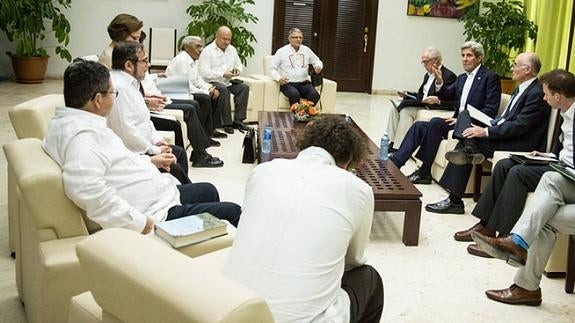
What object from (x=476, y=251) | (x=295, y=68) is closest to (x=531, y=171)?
(x=476, y=251)

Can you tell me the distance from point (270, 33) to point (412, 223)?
755 centimetres

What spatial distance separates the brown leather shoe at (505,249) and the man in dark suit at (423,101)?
3081 millimetres

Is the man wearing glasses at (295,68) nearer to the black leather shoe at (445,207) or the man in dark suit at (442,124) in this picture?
the man in dark suit at (442,124)

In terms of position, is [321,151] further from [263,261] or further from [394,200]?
[394,200]

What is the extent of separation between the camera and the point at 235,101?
7988mm

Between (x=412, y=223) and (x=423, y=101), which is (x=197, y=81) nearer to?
(x=423, y=101)

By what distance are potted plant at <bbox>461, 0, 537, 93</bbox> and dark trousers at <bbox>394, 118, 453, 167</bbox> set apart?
373 centimetres

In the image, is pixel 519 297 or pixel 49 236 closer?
pixel 49 236

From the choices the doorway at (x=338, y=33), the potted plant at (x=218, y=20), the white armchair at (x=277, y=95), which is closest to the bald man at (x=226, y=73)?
the white armchair at (x=277, y=95)

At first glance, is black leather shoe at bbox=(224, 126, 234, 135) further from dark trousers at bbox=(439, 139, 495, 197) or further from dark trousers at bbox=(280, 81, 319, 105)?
dark trousers at bbox=(439, 139, 495, 197)

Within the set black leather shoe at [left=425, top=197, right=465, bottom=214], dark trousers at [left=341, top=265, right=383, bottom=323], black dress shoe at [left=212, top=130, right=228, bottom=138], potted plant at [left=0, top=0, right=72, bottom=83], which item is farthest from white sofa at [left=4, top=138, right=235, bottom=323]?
potted plant at [left=0, top=0, right=72, bottom=83]

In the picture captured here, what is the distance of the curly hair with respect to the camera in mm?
2490

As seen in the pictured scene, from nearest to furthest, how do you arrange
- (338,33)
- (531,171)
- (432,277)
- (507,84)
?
(432,277), (531,171), (507,84), (338,33)

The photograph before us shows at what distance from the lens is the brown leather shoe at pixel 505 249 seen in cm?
374
